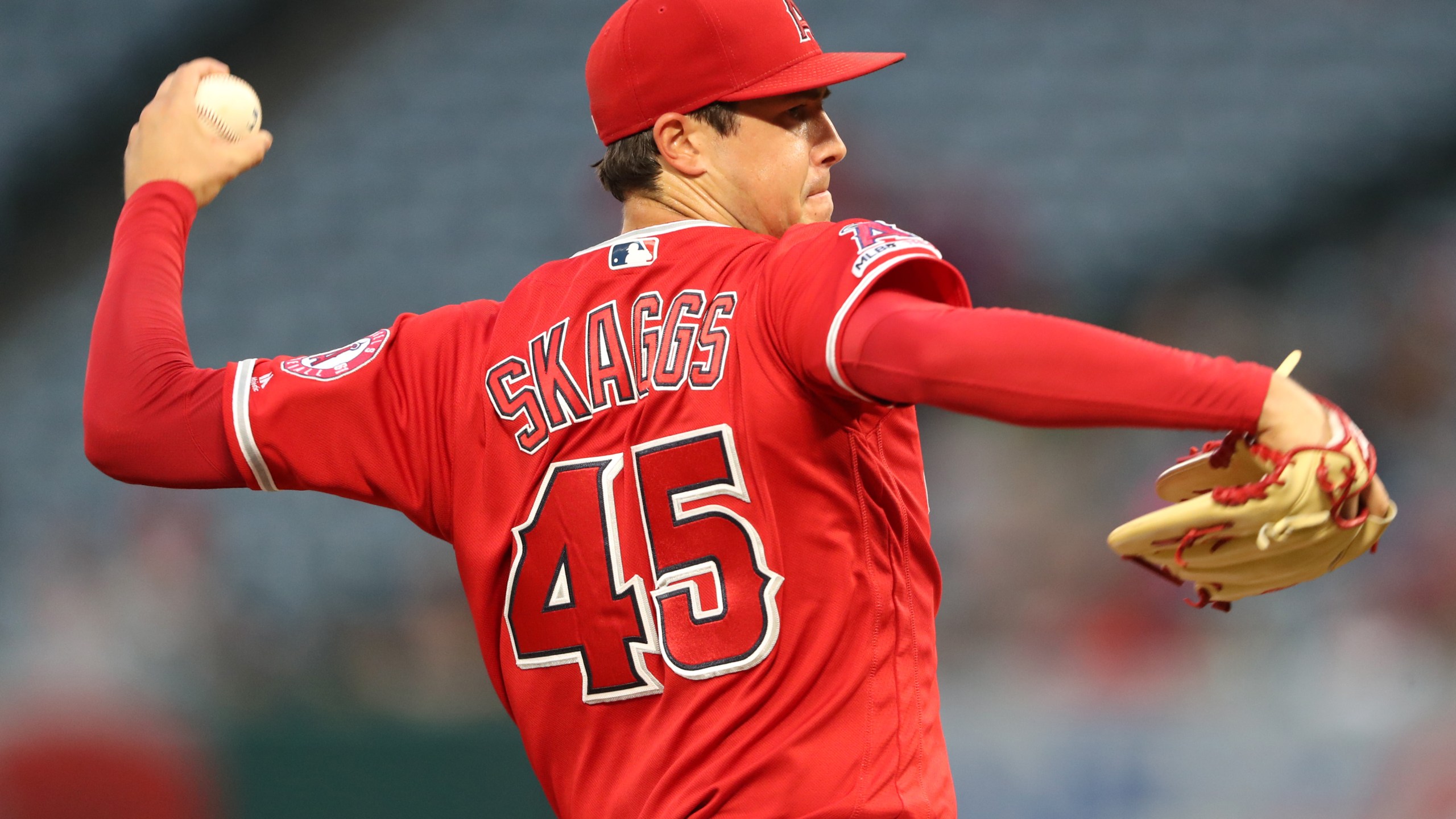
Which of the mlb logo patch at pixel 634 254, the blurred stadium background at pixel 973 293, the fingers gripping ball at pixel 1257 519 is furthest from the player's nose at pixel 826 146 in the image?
the blurred stadium background at pixel 973 293

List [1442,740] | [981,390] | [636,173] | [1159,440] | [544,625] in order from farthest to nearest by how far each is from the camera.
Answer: [1159,440]
[1442,740]
[636,173]
[544,625]
[981,390]

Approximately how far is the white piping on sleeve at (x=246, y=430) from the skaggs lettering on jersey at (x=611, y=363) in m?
0.27

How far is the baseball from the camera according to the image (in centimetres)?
173

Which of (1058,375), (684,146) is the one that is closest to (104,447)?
(684,146)

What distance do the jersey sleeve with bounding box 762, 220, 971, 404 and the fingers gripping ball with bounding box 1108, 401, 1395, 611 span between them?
0.27 meters

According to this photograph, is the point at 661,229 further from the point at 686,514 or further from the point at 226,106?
the point at 226,106

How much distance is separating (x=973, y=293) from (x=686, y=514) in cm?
393

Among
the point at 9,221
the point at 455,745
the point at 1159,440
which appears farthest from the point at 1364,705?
the point at 9,221

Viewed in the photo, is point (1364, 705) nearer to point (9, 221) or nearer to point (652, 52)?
point (652, 52)

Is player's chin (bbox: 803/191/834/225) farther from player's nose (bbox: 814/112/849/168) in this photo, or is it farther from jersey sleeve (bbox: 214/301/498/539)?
jersey sleeve (bbox: 214/301/498/539)

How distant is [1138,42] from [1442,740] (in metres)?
3.30

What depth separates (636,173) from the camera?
1652 millimetres

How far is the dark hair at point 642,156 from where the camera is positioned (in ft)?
5.26

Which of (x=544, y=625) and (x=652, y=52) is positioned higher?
(x=652, y=52)
